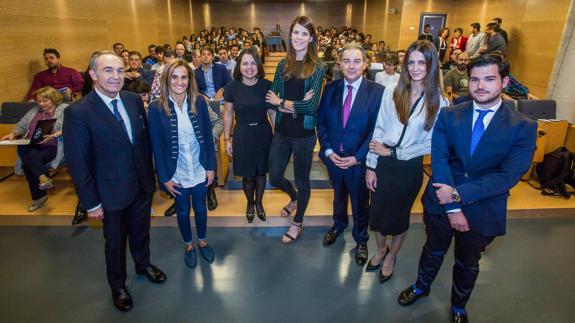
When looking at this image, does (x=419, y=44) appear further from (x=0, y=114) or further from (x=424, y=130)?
(x=0, y=114)

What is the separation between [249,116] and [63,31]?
547cm

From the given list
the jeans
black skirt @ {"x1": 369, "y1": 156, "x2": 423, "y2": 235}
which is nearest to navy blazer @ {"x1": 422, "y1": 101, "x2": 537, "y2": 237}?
black skirt @ {"x1": 369, "y1": 156, "x2": 423, "y2": 235}

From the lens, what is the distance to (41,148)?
328cm

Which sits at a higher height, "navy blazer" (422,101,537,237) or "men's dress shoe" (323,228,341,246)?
"navy blazer" (422,101,537,237)

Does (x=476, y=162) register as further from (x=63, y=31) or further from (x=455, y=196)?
(x=63, y=31)

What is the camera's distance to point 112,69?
1.76 m

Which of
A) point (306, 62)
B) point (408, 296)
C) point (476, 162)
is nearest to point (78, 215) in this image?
point (306, 62)

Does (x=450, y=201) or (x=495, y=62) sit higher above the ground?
(x=495, y=62)

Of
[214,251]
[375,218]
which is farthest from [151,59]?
[375,218]

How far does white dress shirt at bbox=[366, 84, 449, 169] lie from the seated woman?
3065 mm

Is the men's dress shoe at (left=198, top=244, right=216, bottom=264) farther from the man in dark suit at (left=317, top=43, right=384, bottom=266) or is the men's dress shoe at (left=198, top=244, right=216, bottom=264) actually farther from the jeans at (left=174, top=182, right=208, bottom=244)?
the man in dark suit at (left=317, top=43, right=384, bottom=266)

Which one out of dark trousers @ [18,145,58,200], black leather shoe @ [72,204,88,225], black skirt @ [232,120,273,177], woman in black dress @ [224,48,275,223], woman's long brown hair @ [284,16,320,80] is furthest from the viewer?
dark trousers @ [18,145,58,200]

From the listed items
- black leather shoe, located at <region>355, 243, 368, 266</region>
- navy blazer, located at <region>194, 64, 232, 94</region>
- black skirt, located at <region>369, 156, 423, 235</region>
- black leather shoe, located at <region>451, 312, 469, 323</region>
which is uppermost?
navy blazer, located at <region>194, 64, 232, 94</region>

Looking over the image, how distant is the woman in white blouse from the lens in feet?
6.01
